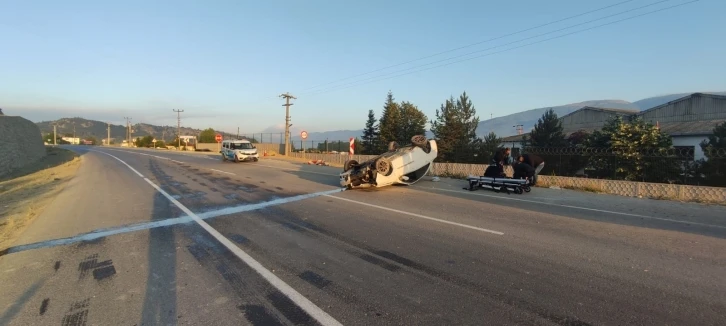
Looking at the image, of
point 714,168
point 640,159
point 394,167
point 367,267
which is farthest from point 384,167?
point 714,168

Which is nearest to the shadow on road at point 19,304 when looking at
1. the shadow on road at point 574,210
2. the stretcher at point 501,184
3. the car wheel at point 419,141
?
the shadow on road at point 574,210

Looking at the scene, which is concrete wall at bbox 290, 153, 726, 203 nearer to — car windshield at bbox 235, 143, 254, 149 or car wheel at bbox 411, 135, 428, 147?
car wheel at bbox 411, 135, 428, 147

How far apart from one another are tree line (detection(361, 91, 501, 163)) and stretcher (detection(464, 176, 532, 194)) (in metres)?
12.2

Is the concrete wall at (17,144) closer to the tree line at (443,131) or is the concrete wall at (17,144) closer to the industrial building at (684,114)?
the tree line at (443,131)

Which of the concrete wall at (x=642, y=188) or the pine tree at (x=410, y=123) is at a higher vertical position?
the pine tree at (x=410, y=123)

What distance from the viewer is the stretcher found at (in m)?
12.2

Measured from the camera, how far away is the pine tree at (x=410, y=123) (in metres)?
36.5

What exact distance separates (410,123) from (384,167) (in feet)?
80.8

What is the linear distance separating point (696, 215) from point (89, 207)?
1467cm

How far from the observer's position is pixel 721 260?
17.0ft

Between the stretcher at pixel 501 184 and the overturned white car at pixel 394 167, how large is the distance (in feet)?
6.63

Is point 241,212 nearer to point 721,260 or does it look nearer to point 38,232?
point 38,232

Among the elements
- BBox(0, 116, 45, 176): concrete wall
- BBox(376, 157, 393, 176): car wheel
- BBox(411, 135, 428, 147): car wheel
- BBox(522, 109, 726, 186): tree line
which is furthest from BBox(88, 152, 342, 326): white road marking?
→ BBox(0, 116, 45, 176): concrete wall

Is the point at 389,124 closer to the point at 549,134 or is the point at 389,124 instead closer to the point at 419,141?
the point at 549,134
